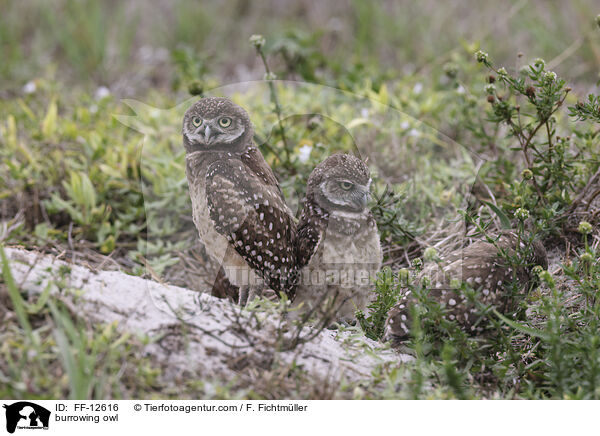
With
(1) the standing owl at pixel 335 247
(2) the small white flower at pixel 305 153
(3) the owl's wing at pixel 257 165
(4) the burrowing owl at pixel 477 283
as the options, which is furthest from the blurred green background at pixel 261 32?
(4) the burrowing owl at pixel 477 283

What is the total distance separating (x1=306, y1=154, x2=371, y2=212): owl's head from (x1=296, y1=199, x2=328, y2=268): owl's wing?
5cm

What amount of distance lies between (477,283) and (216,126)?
1.31 meters

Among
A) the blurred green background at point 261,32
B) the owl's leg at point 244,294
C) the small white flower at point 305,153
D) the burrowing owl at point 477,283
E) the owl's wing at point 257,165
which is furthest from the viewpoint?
the blurred green background at point 261,32

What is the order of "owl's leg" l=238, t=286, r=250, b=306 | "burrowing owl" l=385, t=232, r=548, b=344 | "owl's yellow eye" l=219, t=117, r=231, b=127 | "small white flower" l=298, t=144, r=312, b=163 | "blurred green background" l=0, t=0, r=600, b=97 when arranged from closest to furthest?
"burrowing owl" l=385, t=232, r=548, b=344
"owl's yellow eye" l=219, t=117, r=231, b=127
"owl's leg" l=238, t=286, r=250, b=306
"small white flower" l=298, t=144, r=312, b=163
"blurred green background" l=0, t=0, r=600, b=97

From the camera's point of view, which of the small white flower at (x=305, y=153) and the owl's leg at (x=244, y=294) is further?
the small white flower at (x=305, y=153)

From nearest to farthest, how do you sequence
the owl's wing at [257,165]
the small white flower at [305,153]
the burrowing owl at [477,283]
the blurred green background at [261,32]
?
the burrowing owl at [477,283] < the owl's wing at [257,165] < the small white flower at [305,153] < the blurred green background at [261,32]

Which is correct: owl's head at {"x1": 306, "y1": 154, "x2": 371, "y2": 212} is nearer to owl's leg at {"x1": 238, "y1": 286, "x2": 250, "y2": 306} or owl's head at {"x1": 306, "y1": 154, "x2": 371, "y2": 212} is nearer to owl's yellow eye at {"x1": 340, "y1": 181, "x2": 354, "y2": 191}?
owl's yellow eye at {"x1": 340, "y1": 181, "x2": 354, "y2": 191}

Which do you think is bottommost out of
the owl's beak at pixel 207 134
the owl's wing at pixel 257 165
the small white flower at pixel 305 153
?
the owl's wing at pixel 257 165

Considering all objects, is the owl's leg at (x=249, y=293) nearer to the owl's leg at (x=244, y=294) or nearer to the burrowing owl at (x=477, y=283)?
the owl's leg at (x=244, y=294)

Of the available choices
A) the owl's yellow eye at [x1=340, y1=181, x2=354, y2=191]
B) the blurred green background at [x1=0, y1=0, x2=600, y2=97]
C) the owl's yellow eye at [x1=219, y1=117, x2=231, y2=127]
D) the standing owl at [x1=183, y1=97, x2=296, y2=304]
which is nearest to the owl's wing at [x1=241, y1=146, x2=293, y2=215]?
the standing owl at [x1=183, y1=97, x2=296, y2=304]

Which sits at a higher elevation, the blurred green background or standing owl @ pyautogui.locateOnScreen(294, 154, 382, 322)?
the blurred green background

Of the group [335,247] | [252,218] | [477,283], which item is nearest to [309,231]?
[335,247]

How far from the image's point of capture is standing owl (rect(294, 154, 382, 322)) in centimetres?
271

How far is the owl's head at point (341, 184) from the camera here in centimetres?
261
